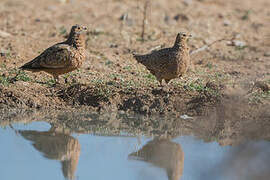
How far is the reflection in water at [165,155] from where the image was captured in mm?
5934

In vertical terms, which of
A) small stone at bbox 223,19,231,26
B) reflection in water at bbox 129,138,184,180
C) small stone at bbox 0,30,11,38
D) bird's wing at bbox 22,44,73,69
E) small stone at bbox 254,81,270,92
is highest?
small stone at bbox 223,19,231,26

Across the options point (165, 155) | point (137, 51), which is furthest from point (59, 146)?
point (137, 51)

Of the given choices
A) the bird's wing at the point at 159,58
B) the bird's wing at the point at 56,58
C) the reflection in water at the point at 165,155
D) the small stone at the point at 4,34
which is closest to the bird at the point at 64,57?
the bird's wing at the point at 56,58

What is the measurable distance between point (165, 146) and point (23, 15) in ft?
27.7

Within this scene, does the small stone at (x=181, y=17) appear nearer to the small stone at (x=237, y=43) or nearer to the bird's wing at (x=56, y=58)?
the small stone at (x=237, y=43)

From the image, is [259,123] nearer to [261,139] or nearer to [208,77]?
[261,139]

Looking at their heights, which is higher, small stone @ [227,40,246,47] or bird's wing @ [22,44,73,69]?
small stone @ [227,40,246,47]

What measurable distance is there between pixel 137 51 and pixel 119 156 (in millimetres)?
5462

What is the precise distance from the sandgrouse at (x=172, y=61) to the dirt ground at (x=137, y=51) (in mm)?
261

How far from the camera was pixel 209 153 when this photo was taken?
6496 millimetres

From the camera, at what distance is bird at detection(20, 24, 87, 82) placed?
28.2 feet

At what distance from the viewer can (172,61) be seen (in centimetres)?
843

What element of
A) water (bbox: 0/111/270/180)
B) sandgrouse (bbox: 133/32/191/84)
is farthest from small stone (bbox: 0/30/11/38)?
water (bbox: 0/111/270/180)

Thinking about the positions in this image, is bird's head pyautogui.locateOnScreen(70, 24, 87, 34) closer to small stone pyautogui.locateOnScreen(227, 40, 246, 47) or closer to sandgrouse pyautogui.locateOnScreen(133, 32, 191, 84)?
sandgrouse pyautogui.locateOnScreen(133, 32, 191, 84)
